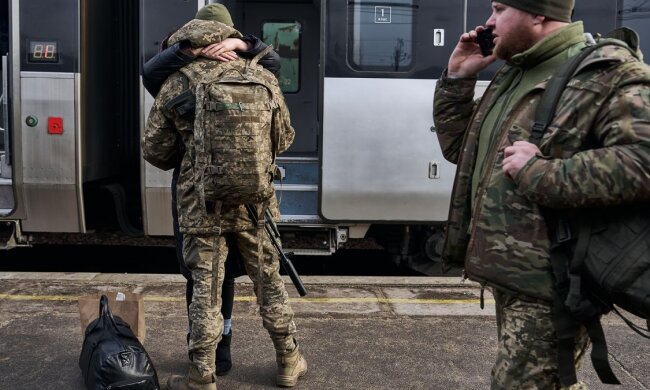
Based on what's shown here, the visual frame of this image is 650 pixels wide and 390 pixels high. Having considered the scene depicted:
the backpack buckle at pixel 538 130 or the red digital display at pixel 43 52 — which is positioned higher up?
the red digital display at pixel 43 52

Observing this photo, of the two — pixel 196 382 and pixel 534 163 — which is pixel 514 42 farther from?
pixel 196 382

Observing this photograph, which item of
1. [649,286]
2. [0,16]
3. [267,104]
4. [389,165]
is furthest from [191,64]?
[0,16]

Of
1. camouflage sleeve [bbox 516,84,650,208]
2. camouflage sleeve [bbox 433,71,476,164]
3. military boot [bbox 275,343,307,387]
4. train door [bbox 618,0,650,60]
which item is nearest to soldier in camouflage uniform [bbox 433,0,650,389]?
camouflage sleeve [bbox 516,84,650,208]

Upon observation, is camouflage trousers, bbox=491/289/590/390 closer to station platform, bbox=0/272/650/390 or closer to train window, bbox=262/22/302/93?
station platform, bbox=0/272/650/390

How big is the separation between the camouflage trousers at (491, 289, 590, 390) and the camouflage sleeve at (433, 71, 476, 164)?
2.22 feet

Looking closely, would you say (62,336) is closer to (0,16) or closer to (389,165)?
(389,165)

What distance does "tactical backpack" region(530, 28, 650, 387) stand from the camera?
1917mm

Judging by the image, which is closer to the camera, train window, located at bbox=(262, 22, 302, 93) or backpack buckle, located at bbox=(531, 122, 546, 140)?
backpack buckle, located at bbox=(531, 122, 546, 140)

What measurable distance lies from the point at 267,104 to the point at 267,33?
172 inches

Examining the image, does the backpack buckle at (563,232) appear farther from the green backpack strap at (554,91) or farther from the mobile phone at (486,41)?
the mobile phone at (486,41)

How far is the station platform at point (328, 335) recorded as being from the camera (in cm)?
371

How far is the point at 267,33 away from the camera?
24.1 feet

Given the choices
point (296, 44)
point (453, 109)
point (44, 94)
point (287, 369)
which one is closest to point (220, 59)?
point (453, 109)

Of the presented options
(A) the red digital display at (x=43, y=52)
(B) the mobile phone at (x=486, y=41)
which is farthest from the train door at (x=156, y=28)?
(B) the mobile phone at (x=486, y=41)
